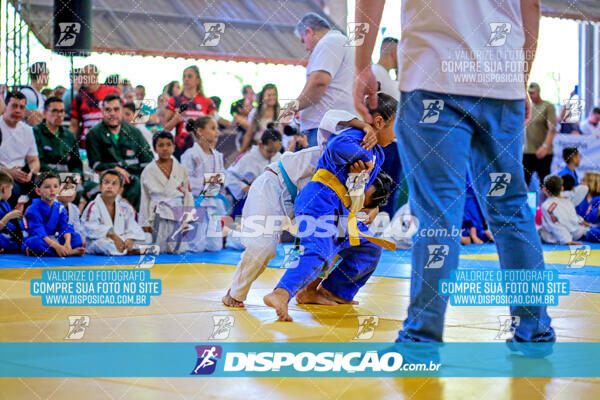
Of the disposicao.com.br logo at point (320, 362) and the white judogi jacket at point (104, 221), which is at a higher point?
the disposicao.com.br logo at point (320, 362)

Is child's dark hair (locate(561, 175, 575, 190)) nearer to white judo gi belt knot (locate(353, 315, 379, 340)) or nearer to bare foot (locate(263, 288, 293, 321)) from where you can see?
white judo gi belt knot (locate(353, 315, 379, 340))

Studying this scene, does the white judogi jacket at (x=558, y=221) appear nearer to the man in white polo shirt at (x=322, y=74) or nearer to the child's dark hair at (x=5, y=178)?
the man in white polo shirt at (x=322, y=74)

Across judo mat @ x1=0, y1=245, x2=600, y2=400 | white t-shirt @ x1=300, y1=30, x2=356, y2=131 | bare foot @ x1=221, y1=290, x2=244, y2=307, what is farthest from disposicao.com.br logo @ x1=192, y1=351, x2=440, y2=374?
white t-shirt @ x1=300, y1=30, x2=356, y2=131

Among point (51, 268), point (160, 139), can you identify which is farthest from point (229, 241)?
point (51, 268)

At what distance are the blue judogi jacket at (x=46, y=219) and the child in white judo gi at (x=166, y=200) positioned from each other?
2.48ft

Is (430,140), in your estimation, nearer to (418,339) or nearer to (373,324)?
(418,339)

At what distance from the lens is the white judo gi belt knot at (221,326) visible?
7.73ft

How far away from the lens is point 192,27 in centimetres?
1180

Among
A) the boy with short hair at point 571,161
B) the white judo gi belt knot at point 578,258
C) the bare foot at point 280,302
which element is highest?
the boy with short hair at point 571,161

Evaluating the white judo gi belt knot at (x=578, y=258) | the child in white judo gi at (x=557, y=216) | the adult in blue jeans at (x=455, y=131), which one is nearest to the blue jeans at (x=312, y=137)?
the adult in blue jeans at (x=455, y=131)

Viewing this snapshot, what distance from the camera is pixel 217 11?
1209 centimetres

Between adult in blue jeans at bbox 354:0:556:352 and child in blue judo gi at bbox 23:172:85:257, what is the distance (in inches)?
156

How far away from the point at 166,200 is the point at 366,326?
3.81 m

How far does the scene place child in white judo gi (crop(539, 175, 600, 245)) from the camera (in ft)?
24.3
